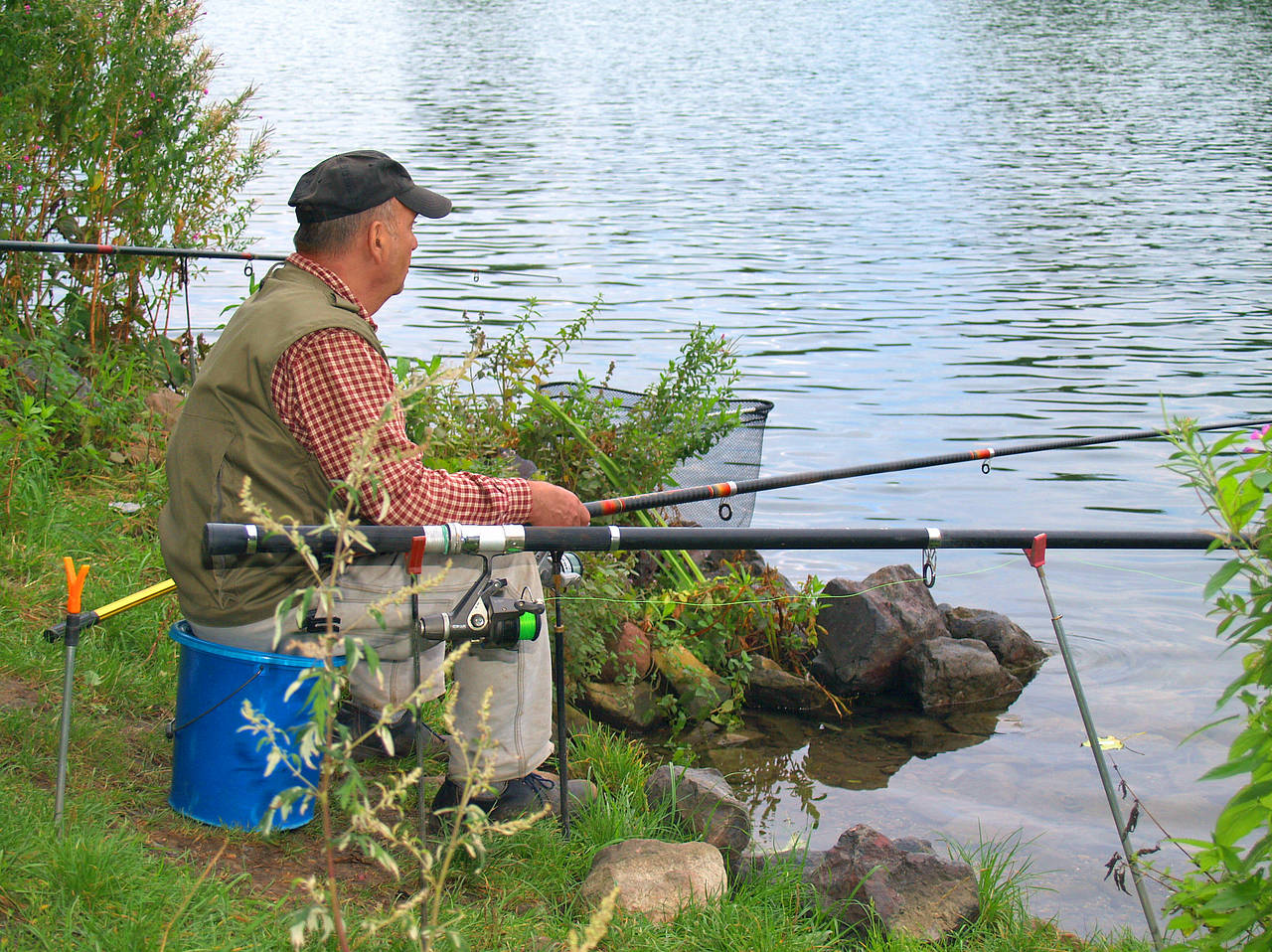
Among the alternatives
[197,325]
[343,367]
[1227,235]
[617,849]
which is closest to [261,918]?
[617,849]

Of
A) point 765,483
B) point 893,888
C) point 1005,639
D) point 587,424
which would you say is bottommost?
point 893,888

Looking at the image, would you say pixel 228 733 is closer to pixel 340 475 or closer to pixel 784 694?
pixel 340 475

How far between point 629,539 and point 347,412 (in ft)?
2.32

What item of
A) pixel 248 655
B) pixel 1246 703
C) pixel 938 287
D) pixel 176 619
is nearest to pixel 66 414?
pixel 176 619

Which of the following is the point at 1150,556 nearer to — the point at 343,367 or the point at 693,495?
the point at 693,495

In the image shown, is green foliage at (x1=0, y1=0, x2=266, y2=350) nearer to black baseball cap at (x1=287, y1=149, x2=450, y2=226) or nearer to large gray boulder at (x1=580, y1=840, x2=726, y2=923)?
black baseball cap at (x1=287, y1=149, x2=450, y2=226)

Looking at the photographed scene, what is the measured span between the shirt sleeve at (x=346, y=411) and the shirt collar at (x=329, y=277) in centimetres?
28

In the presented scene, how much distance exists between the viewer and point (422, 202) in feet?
11.9

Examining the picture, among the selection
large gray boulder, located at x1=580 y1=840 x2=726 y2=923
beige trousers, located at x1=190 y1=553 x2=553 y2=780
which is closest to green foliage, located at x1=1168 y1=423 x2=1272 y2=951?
large gray boulder, located at x1=580 y1=840 x2=726 y2=923

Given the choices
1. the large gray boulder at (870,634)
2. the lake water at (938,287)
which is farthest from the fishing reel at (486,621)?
the large gray boulder at (870,634)

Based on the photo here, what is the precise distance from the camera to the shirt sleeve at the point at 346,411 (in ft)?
10.3

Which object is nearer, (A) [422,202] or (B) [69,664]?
(B) [69,664]

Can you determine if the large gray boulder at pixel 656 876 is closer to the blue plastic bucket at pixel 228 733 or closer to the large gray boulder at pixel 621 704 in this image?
the blue plastic bucket at pixel 228 733

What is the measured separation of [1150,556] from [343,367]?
228 inches
